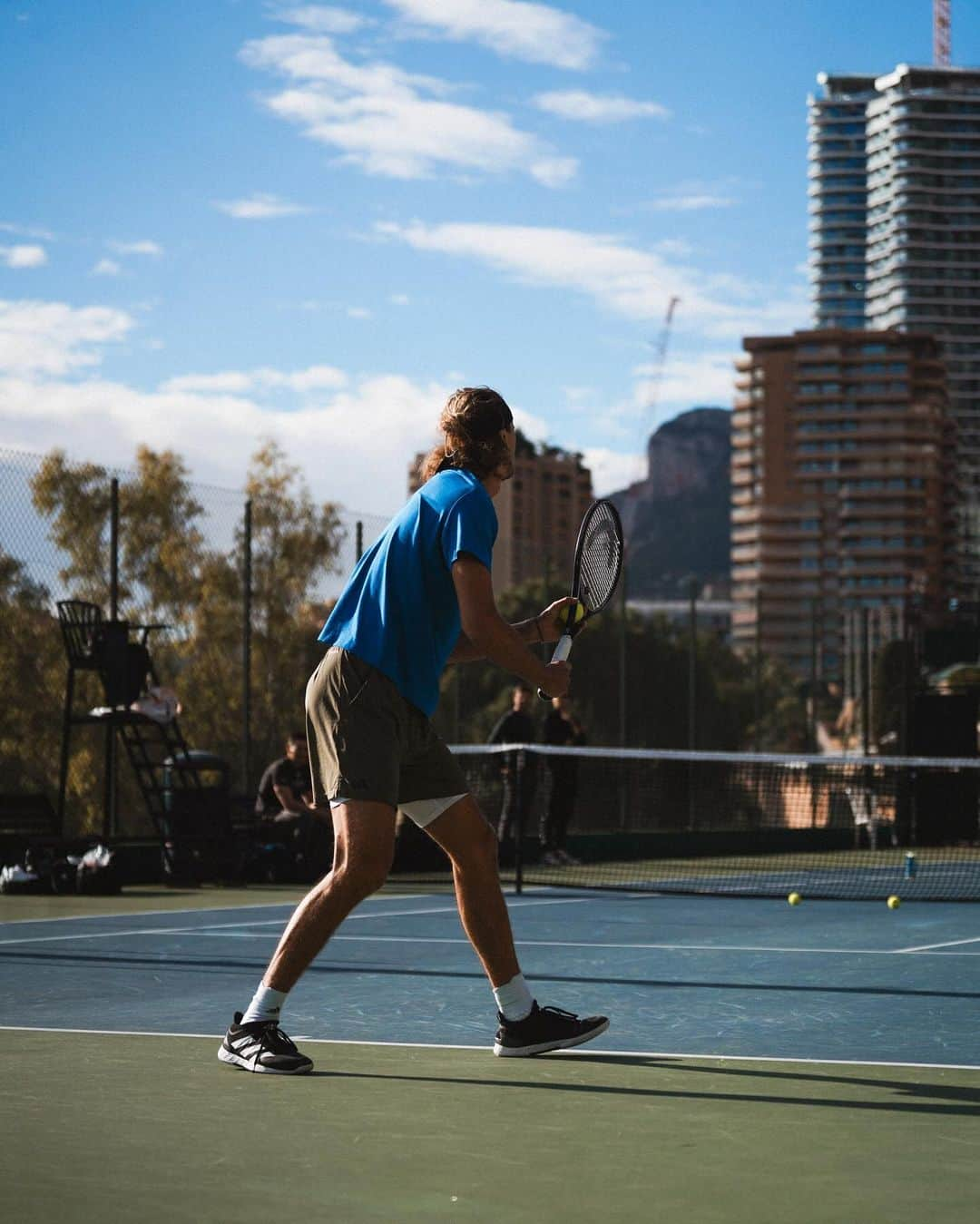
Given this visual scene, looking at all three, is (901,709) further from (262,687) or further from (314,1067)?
(314,1067)

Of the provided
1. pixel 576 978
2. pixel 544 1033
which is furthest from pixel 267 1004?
pixel 576 978

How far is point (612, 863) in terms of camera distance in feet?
66.6

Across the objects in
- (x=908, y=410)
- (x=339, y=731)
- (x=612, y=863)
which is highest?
(x=908, y=410)

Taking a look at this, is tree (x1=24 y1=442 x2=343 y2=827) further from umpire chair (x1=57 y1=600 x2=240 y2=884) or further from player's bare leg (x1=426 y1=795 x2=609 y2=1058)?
player's bare leg (x1=426 y1=795 x2=609 y2=1058)

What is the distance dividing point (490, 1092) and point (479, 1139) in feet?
2.10

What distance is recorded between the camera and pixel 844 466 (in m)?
186

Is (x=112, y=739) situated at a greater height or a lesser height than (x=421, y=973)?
greater

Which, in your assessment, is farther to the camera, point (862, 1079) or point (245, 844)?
point (245, 844)

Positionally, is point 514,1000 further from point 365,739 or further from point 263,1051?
point 365,739

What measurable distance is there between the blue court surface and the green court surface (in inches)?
21.2

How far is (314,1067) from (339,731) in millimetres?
886

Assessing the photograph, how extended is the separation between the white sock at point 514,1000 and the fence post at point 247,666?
11473 mm

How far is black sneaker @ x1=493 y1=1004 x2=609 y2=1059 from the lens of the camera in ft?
18.1

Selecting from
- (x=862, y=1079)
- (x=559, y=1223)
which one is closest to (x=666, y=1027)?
(x=862, y=1079)
